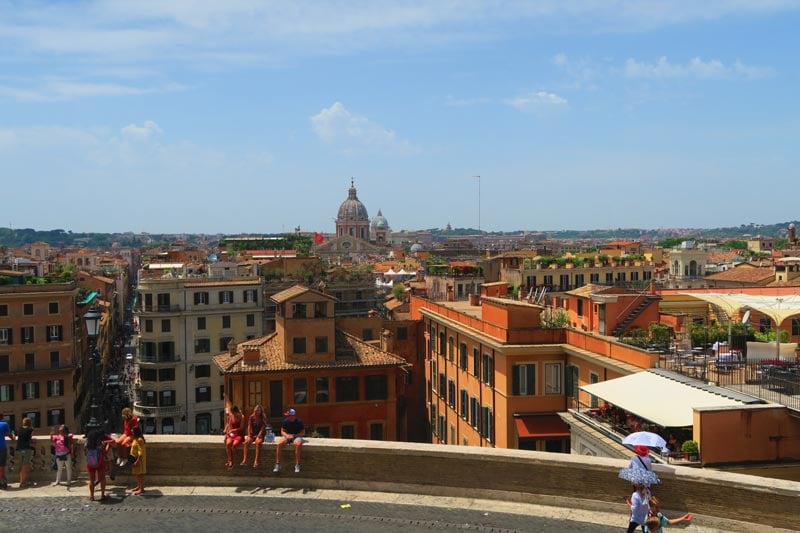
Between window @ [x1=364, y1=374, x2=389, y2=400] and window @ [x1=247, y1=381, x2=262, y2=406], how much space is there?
13.6 ft

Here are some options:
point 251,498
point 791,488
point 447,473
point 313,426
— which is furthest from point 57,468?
point 313,426

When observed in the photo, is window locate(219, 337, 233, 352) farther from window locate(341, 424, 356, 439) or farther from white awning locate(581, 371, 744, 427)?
white awning locate(581, 371, 744, 427)

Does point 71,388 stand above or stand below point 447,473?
below

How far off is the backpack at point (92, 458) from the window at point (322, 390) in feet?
69.8

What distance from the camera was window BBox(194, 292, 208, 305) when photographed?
53125 millimetres

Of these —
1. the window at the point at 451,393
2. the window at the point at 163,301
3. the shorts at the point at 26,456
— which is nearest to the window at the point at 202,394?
the window at the point at 163,301

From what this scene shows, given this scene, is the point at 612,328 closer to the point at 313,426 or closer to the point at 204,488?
the point at 313,426

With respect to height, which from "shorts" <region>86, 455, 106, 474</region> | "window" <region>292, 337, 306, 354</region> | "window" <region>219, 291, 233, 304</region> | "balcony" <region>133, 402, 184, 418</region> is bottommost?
"balcony" <region>133, 402, 184, 418</region>

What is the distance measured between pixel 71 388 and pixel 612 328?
3351cm

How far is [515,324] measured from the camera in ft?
91.1

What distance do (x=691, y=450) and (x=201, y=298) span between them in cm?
4227

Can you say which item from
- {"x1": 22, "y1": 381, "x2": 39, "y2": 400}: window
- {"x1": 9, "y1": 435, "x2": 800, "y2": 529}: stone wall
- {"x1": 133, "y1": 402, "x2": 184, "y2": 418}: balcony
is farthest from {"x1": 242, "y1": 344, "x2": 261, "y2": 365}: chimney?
{"x1": 22, "y1": 381, "x2": 39, "y2": 400}: window

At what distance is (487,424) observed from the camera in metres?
29.5

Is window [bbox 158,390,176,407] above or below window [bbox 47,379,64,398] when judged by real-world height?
below
